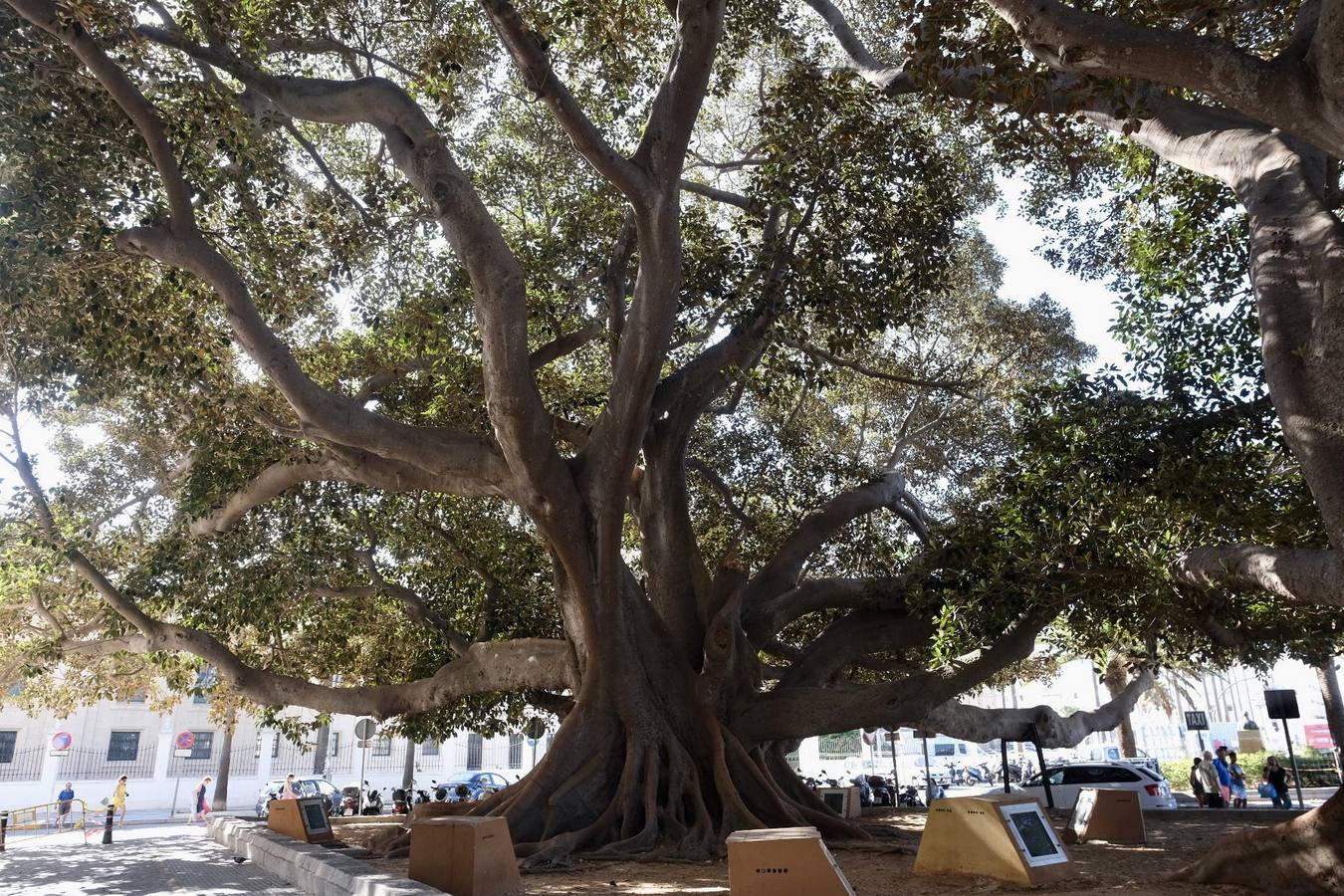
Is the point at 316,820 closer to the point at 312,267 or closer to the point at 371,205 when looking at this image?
the point at 312,267

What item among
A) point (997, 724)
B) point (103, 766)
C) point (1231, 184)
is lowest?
point (103, 766)

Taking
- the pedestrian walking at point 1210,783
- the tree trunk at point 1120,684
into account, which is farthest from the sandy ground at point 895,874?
the tree trunk at point 1120,684

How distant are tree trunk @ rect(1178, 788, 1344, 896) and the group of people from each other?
11.1 metres

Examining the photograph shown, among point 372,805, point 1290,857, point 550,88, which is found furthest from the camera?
point 372,805

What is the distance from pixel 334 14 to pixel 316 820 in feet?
31.7

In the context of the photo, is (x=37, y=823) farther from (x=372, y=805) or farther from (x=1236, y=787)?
(x=1236, y=787)

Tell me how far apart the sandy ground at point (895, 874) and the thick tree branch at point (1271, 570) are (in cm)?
226

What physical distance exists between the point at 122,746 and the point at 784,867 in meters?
32.2

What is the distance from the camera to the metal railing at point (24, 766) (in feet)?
91.5

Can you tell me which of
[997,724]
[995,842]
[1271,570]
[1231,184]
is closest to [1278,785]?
[997,724]

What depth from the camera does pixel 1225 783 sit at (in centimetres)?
1733

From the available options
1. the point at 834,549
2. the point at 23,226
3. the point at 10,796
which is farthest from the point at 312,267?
the point at 10,796

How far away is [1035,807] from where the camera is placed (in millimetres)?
7691

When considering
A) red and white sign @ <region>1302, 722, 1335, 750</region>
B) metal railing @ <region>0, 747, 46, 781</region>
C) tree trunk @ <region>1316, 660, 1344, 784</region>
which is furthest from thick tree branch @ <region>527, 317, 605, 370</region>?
red and white sign @ <region>1302, 722, 1335, 750</region>
